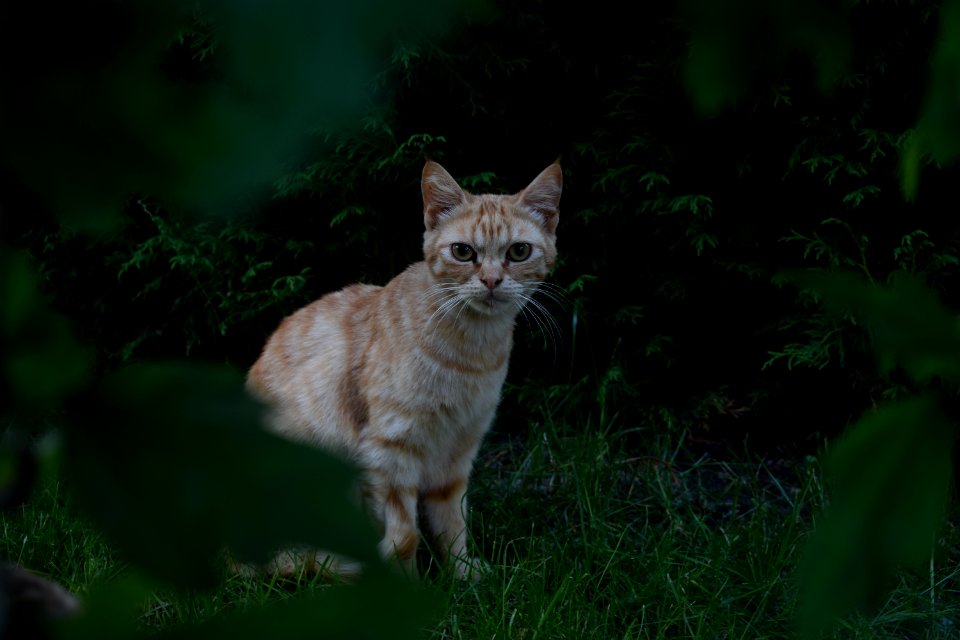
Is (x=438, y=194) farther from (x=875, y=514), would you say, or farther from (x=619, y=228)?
(x=875, y=514)

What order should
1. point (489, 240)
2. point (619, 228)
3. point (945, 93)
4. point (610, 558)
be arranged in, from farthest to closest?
point (619, 228), point (489, 240), point (610, 558), point (945, 93)

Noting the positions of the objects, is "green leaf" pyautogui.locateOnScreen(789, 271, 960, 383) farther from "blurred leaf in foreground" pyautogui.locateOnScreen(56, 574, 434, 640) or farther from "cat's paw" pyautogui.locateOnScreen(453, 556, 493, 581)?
"cat's paw" pyautogui.locateOnScreen(453, 556, 493, 581)

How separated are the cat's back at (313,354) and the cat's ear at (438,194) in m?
0.37

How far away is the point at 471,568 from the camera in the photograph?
103 inches

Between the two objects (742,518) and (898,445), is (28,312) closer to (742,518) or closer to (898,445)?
(898,445)

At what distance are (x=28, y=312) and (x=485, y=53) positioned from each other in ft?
11.4

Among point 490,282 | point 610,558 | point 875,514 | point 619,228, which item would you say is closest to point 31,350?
point 875,514

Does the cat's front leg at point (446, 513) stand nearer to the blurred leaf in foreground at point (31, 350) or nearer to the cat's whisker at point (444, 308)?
the cat's whisker at point (444, 308)

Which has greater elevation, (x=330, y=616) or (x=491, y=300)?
(x=330, y=616)

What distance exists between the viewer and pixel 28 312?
15.9 inches

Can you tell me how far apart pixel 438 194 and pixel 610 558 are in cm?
138

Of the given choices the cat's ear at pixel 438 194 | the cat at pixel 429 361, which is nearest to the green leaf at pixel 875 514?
the cat at pixel 429 361

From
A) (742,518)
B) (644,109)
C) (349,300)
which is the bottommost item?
(742,518)

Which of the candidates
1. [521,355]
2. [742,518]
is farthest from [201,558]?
[521,355]
